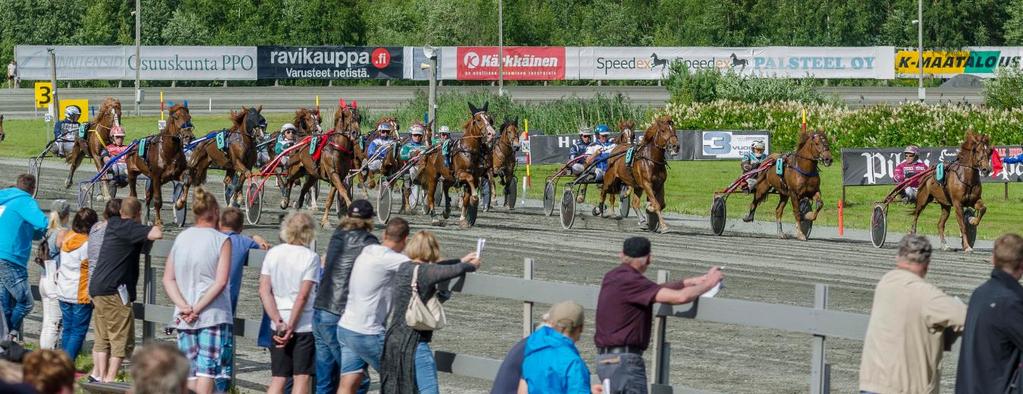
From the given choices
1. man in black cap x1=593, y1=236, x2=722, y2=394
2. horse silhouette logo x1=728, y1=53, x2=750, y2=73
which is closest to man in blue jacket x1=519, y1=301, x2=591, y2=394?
man in black cap x1=593, y1=236, x2=722, y2=394

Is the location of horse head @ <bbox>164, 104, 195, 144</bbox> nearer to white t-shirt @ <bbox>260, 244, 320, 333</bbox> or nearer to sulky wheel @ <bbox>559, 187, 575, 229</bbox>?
sulky wheel @ <bbox>559, 187, 575, 229</bbox>

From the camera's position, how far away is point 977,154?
26.5 metres

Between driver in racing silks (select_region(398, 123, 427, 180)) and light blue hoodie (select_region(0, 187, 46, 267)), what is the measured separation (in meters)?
16.8

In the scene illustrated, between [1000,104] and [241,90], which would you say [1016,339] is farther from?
[241,90]

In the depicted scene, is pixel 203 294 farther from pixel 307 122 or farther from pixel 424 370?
pixel 307 122

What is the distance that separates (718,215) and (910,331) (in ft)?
67.7

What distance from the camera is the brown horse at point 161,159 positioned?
26828 mm

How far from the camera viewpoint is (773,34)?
92375 mm

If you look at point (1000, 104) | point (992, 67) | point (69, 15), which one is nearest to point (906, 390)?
point (1000, 104)

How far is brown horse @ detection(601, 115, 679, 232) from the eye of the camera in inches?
1136

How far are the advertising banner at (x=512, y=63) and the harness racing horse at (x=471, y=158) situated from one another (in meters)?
40.7

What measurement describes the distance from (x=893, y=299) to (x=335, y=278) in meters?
3.59

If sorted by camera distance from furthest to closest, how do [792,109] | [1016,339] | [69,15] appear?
[69,15]
[792,109]
[1016,339]

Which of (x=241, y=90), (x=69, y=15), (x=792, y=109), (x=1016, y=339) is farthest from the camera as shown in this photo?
(x=69, y=15)
